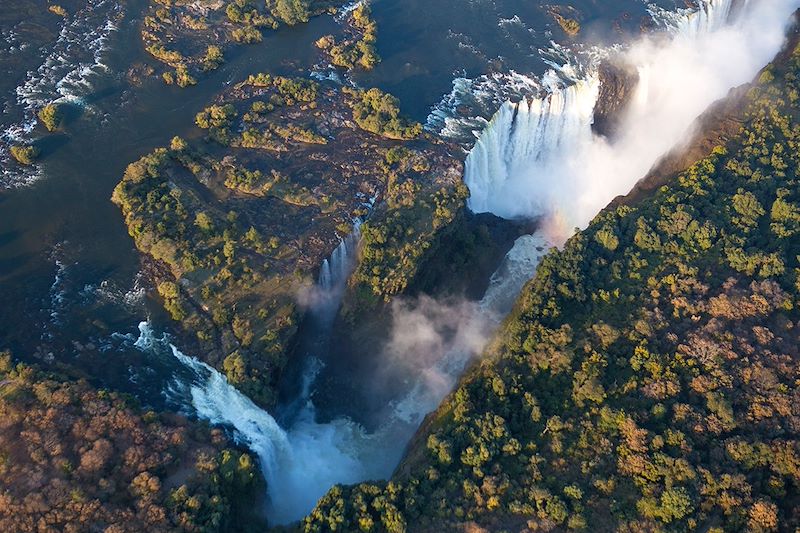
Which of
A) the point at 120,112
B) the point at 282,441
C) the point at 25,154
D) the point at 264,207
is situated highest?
the point at 120,112

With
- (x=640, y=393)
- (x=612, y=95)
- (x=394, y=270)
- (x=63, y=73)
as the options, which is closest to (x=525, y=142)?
(x=612, y=95)

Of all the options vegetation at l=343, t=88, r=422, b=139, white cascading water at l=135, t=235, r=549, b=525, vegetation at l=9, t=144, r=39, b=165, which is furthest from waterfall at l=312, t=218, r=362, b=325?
vegetation at l=9, t=144, r=39, b=165

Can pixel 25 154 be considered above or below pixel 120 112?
below

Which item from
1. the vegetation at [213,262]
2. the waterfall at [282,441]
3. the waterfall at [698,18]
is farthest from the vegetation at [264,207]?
the waterfall at [698,18]

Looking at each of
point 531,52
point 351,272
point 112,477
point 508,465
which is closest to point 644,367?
point 508,465

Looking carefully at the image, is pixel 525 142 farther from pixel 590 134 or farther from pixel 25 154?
pixel 25 154

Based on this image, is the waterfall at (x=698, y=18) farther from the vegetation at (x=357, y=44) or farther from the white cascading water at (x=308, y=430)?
the white cascading water at (x=308, y=430)

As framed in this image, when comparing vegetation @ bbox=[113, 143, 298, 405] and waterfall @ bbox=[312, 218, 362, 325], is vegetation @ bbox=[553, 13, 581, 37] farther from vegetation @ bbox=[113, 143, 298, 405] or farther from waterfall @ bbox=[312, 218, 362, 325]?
vegetation @ bbox=[113, 143, 298, 405]
